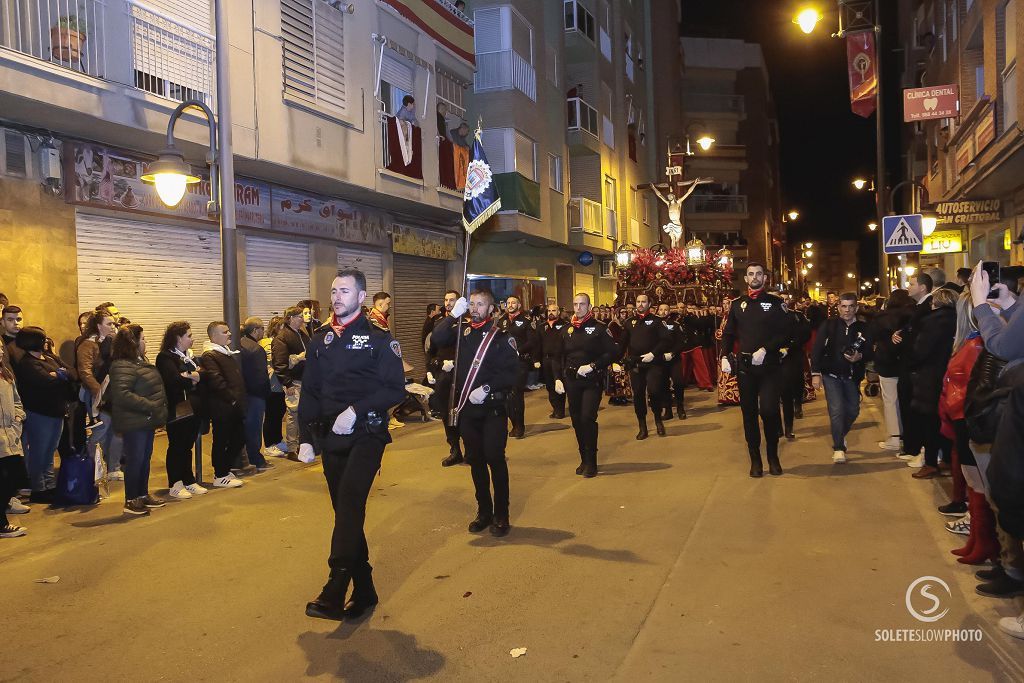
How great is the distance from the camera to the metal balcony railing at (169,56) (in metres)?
11.3

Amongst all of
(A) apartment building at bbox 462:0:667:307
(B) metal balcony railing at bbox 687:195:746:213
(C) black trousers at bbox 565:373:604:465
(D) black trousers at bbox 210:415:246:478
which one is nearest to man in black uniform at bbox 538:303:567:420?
(C) black trousers at bbox 565:373:604:465

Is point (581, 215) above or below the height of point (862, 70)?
below

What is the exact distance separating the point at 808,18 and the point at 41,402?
48.9 feet

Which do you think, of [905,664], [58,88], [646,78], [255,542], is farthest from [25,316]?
[646,78]

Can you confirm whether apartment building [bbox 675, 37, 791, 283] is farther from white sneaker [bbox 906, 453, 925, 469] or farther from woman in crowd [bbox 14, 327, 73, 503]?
woman in crowd [bbox 14, 327, 73, 503]

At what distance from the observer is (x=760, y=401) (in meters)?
8.24

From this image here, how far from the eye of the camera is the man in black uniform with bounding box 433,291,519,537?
648 cm

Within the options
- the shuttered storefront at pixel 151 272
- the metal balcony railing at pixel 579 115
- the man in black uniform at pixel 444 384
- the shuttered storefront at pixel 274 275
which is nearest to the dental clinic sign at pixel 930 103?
the metal balcony railing at pixel 579 115

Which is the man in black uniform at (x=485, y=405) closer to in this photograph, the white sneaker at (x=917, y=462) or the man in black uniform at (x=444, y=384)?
the man in black uniform at (x=444, y=384)

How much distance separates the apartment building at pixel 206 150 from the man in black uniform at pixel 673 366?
256 inches

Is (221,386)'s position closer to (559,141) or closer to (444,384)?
(444,384)

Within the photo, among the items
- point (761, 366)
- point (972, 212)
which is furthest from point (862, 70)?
point (761, 366)

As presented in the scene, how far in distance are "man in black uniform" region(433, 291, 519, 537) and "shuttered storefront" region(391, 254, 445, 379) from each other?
443 inches

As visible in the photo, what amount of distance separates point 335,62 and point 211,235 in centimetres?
440
